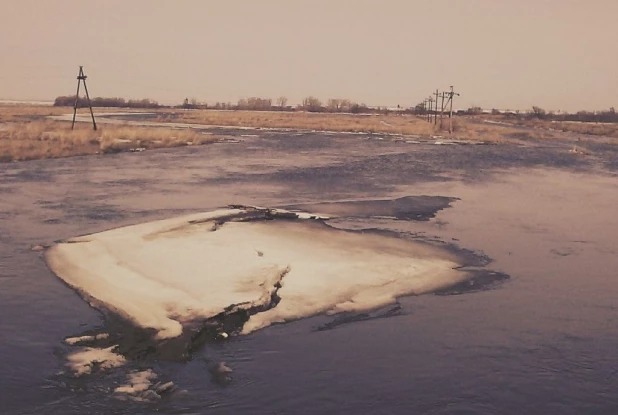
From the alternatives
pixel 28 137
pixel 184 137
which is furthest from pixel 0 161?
pixel 184 137

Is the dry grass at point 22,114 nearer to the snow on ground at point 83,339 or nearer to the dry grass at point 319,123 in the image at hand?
the dry grass at point 319,123

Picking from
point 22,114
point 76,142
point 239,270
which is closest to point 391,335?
point 239,270

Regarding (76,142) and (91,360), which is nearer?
(91,360)

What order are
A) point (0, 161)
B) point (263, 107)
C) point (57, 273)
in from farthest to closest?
point (263, 107) < point (0, 161) < point (57, 273)

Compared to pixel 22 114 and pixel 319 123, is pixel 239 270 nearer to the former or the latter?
pixel 319 123

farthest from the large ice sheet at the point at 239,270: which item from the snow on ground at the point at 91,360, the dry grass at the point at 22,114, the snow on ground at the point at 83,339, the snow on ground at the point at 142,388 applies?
the dry grass at the point at 22,114

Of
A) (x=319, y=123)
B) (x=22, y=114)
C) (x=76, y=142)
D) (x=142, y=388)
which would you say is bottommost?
(x=142, y=388)

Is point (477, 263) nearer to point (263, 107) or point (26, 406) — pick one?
point (26, 406)
